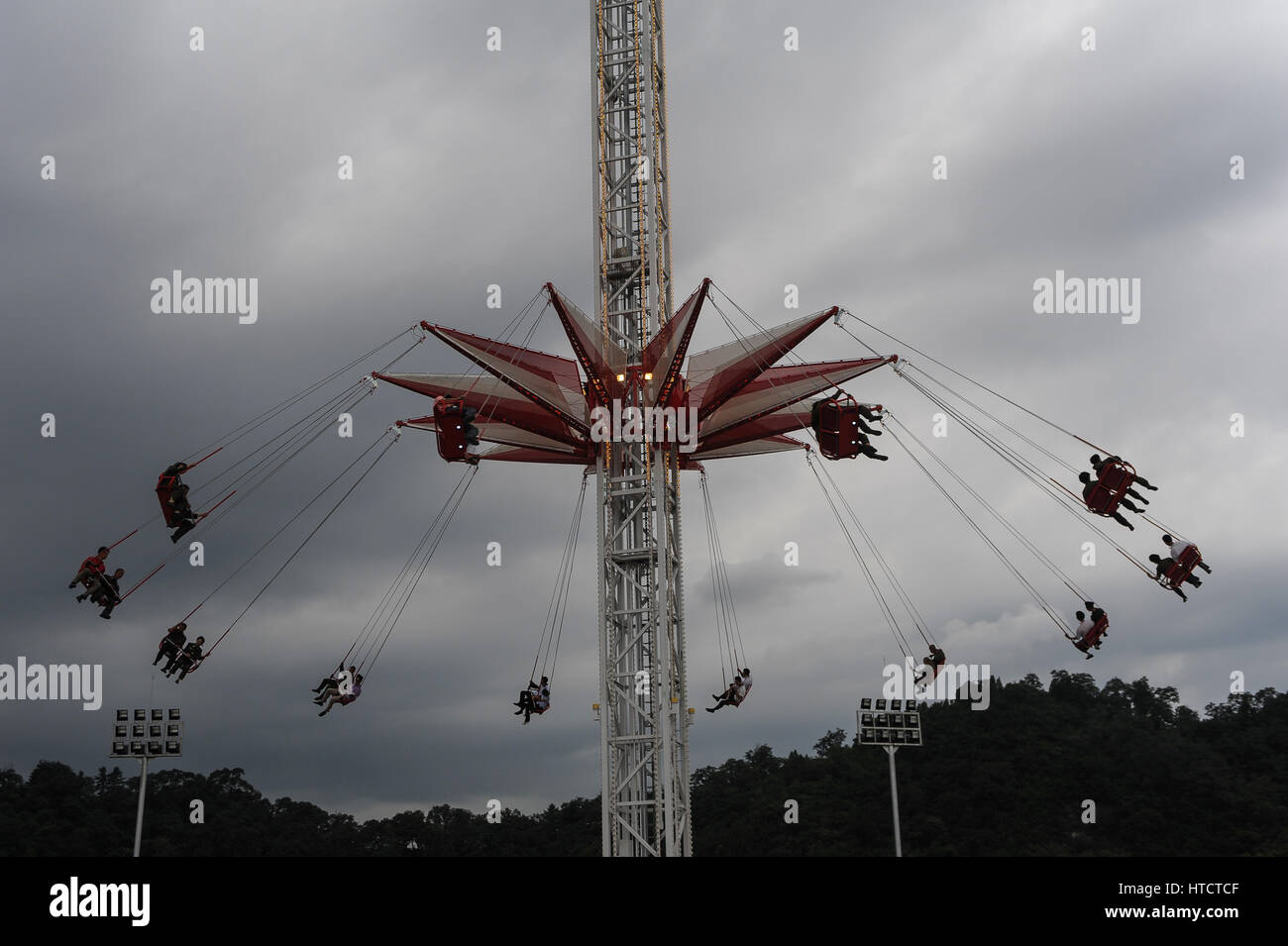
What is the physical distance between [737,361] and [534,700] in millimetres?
9017

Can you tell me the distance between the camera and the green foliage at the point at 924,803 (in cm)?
6431

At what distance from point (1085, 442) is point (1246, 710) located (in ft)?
207

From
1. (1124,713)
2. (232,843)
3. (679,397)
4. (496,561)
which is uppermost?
(679,397)

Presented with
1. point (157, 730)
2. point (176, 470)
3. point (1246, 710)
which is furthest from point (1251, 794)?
point (176, 470)

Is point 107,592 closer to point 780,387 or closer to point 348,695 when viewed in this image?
point 348,695

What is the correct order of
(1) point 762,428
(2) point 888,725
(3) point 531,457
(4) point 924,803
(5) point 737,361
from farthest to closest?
(4) point 924,803 → (2) point 888,725 → (3) point 531,457 → (1) point 762,428 → (5) point 737,361

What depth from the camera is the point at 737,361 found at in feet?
83.2

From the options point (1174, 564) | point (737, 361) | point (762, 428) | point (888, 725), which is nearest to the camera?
point (1174, 564)

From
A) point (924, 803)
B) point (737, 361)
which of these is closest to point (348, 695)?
point (737, 361)

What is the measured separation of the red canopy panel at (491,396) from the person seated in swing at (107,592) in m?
7.25

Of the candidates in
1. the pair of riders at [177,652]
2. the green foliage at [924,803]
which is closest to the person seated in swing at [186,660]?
the pair of riders at [177,652]

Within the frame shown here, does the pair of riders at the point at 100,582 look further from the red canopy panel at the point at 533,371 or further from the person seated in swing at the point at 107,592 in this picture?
the red canopy panel at the point at 533,371
